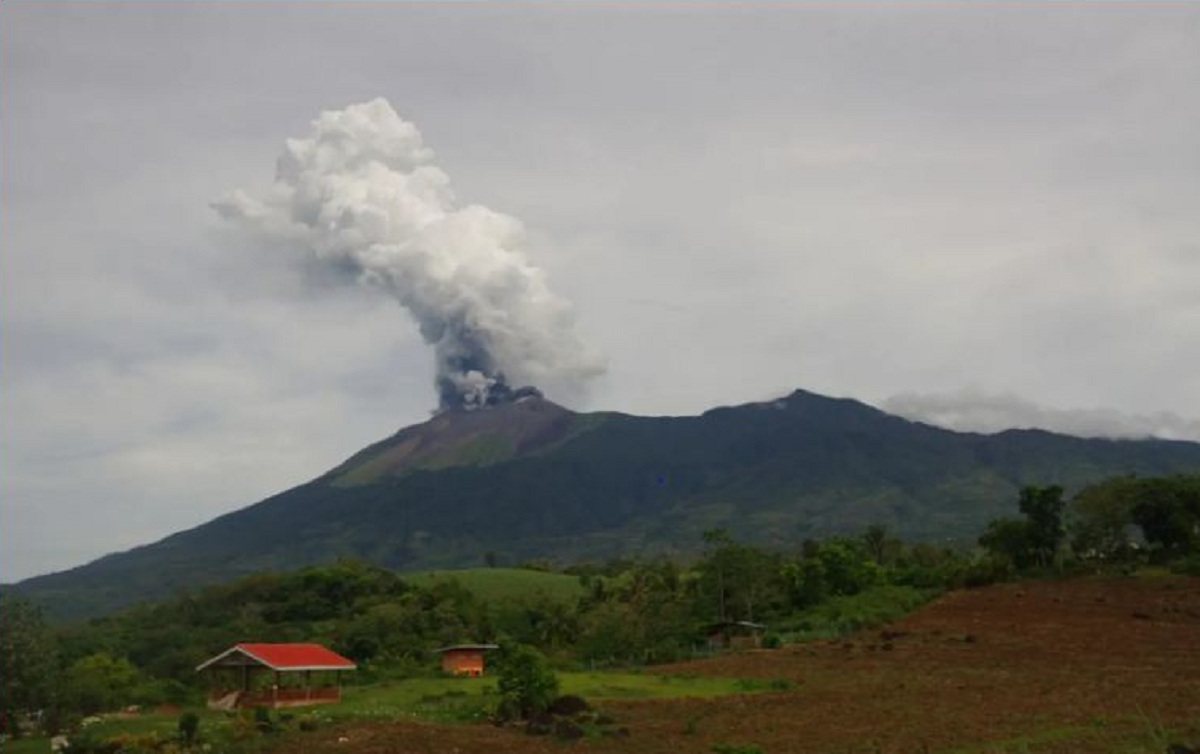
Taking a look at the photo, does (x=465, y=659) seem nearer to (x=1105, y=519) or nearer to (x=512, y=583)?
(x=1105, y=519)

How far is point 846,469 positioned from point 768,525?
3758cm

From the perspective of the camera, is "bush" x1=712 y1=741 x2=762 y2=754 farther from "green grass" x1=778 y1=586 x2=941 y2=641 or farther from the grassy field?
"green grass" x1=778 y1=586 x2=941 y2=641

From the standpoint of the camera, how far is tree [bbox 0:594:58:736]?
34469 mm

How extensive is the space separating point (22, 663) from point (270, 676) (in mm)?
10418

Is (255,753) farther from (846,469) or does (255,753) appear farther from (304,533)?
(846,469)

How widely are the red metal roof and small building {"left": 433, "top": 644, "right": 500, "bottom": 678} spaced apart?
8.10 metres

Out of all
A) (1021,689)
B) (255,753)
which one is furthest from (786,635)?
(255,753)

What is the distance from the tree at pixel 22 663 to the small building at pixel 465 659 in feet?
58.9

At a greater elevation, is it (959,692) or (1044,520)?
(1044,520)

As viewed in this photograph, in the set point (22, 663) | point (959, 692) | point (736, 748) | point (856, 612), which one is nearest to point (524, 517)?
point (856, 612)

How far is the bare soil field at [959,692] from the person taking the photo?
75.8 ft

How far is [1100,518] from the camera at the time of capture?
57.2 m

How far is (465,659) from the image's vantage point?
2010 inches

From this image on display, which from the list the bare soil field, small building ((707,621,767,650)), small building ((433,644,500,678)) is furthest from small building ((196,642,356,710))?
small building ((707,621,767,650))
